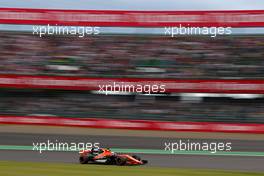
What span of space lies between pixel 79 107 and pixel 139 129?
9.31 feet

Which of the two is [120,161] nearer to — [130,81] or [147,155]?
[147,155]

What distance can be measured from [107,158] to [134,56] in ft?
35.0

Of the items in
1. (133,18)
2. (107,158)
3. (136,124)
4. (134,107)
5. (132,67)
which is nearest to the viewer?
(107,158)

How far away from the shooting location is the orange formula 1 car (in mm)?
11766

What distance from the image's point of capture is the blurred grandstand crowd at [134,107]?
19.8 m

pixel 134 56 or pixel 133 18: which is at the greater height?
pixel 133 18

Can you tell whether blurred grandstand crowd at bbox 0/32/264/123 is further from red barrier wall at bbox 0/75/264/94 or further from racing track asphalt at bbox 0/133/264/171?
racing track asphalt at bbox 0/133/264/171

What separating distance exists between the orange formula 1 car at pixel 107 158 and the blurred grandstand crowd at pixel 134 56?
29.4ft

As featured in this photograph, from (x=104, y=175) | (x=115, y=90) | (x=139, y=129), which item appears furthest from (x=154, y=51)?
(x=104, y=175)

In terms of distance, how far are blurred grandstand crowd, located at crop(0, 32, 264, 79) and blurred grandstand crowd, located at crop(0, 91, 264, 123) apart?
0.93m

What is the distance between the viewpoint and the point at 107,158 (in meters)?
11.9
